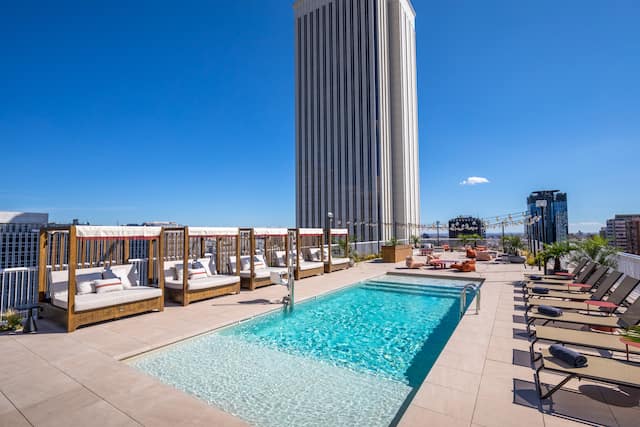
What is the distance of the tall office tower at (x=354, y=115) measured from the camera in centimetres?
3547

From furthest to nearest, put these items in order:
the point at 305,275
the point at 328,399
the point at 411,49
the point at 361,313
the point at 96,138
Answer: the point at 411,49, the point at 96,138, the point at 305,275, the point at 361,313, the point at 328,399

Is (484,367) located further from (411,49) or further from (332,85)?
(411,49)

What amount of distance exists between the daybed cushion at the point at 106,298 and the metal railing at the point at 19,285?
96cm

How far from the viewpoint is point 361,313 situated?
7.15m

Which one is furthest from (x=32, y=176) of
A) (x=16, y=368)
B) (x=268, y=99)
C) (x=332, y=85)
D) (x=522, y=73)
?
(x=522, y=73)

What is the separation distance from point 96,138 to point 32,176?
46.1 ft

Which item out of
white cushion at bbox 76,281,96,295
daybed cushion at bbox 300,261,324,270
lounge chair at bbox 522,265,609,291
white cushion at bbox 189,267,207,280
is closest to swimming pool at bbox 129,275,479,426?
lounge chair at bbox 522,265,609,291

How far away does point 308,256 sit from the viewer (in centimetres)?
1241

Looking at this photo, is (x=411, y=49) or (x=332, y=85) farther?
(x=411, y=49)

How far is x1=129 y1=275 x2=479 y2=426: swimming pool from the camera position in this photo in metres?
3.22

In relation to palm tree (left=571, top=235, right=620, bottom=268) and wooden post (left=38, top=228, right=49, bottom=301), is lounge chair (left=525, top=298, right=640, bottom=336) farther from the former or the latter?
wooden post (left=38, top=228, right=49, bottom=301)

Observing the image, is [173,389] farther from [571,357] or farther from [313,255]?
[313,255]

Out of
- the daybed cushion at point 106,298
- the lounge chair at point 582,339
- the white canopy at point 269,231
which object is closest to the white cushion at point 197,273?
the daybed cushion at point 106,298

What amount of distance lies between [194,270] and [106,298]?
2.35m
